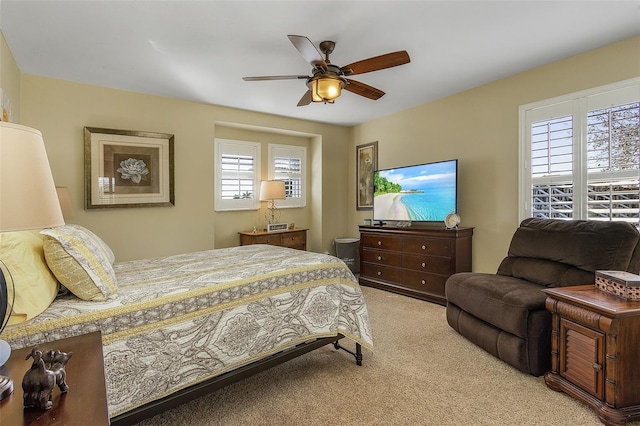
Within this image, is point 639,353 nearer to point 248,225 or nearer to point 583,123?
point 583,123

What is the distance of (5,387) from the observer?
0.91 metres

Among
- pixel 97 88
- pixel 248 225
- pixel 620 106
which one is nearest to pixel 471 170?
pixel 620 106

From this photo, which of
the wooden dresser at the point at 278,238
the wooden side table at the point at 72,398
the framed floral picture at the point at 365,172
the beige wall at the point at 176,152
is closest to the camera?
the wooden side table at the point at 72,398

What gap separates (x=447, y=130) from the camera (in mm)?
4281

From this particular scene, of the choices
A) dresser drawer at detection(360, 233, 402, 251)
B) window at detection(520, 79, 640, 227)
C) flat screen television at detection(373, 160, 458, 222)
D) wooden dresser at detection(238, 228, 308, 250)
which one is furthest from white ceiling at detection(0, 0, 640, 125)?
wooden dresser at detection(238, 228, 308, 250)

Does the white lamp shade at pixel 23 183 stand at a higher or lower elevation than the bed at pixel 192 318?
higher

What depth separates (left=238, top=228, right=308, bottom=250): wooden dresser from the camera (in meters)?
4.75

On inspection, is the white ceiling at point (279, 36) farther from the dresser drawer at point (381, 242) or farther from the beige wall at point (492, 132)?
the dresser drawer at point (381, 242)

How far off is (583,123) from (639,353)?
2.19 meters

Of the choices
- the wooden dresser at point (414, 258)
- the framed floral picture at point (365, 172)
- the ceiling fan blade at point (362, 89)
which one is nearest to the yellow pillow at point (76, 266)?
the ceiling fan blade at point (362, 89)

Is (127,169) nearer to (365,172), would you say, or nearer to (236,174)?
(236,174)

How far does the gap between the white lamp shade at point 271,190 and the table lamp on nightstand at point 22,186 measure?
12.6 ft

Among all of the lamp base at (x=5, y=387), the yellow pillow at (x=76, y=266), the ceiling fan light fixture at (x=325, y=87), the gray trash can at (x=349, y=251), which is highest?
A: the ceiling fan light fixture at (x=325, y=87)

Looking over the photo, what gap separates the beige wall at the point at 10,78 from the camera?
2586 mm
